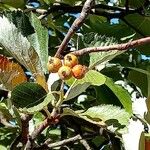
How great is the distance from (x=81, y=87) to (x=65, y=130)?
0.69 m

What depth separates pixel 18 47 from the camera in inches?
47.0

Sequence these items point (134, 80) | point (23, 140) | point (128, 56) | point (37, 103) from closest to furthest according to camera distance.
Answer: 1. point (37, 103)
2. point (23, 140)
3. point (134, 80)
4. point (128, 56)

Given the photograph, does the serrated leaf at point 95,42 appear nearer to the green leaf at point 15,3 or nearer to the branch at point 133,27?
the branch at point 133,27

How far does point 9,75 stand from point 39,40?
138 mm

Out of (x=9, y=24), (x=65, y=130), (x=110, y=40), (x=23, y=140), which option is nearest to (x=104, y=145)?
(x=65, y=130)

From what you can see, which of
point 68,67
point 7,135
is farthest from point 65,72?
point 7,135

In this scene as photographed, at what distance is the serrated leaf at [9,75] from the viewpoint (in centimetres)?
122

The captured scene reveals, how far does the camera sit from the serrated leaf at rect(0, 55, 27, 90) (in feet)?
4.02

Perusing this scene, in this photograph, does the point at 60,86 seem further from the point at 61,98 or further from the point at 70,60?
the point at 70,60

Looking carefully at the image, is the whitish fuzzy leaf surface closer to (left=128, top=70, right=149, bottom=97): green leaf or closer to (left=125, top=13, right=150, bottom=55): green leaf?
(left=128, top=70, right=149, bottom=97): green leaf

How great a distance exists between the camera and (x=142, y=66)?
1.97m

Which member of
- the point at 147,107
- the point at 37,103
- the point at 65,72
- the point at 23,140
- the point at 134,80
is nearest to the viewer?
the point at 65,72

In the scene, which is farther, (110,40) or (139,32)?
(139,32)

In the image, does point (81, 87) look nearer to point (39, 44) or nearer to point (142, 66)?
point (39, 44)
